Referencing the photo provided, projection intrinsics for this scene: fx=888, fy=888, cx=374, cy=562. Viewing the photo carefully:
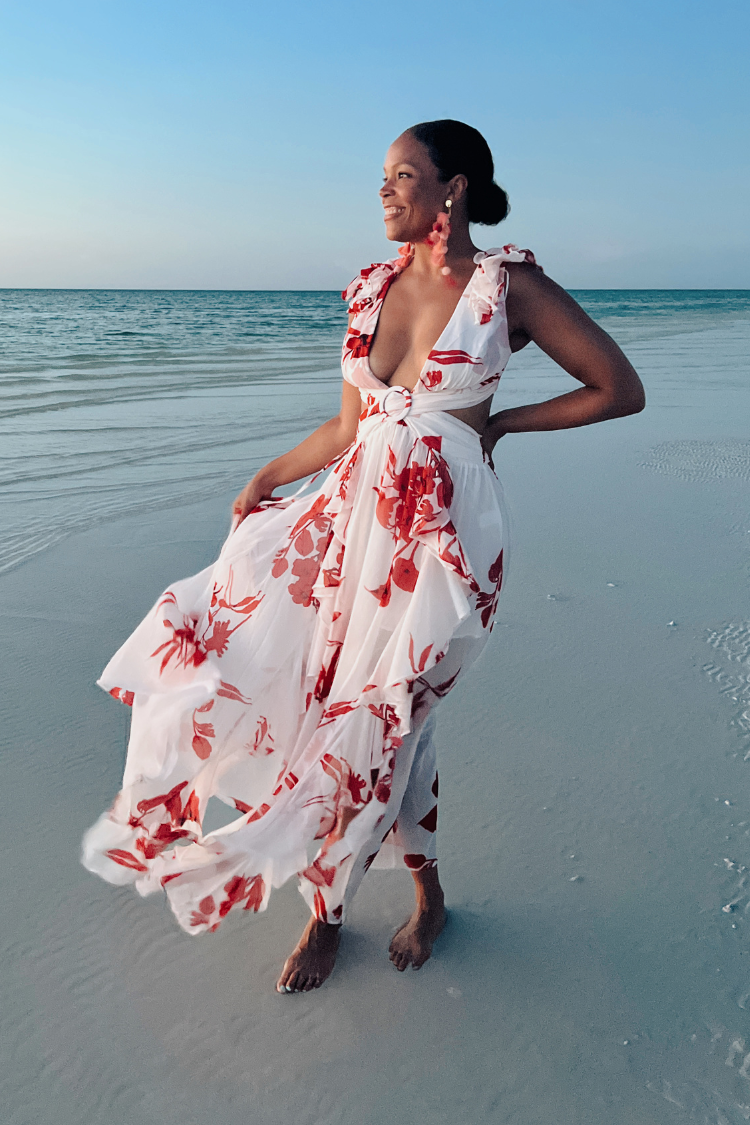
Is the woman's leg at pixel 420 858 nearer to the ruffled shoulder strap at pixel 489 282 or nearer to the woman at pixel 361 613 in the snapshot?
the woman at pixel 361 613

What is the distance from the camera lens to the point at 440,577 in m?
1.79

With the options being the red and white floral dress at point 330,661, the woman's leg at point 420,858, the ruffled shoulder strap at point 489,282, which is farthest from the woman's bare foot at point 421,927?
the ruffled shoulder strap at point 489,282

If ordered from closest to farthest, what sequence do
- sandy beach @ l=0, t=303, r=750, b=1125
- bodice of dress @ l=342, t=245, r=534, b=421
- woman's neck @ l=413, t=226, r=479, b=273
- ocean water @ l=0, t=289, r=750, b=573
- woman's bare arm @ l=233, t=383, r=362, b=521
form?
1. sandy beach @ l=0, t=303, r=750, b=1125
2. bodice of dress @ l=342, t=245, r=534, b=421
3. woman's neck @ l=413, t=226, r=479, b=273
4. woman's bare arm @ l=233, t=383, r=362, b=521
5. ocean water @ l=0, t=289, r=750, b=573

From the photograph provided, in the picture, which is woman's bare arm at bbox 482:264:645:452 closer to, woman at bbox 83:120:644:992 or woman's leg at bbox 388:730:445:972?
woman at bbox 83:120:644:992

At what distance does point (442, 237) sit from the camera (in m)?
1.91

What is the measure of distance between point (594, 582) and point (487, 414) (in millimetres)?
2335

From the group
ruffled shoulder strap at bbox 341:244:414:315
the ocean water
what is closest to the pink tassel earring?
ruffled shoulder strap at bbox 341:244:414:315

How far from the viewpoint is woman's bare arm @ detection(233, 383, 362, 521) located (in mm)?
2145

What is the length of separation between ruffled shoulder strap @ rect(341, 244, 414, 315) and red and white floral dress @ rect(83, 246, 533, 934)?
0.04 metres

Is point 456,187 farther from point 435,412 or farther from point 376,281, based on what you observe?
point 435,412

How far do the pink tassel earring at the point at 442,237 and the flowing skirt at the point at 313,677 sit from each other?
343 mm

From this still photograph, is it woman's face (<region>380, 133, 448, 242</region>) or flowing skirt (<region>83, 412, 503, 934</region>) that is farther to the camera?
woman's face (<region>380, 133, 448, 242</region>)

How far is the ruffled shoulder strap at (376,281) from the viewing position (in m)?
2.02

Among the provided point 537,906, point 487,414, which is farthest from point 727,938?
point 487,414
